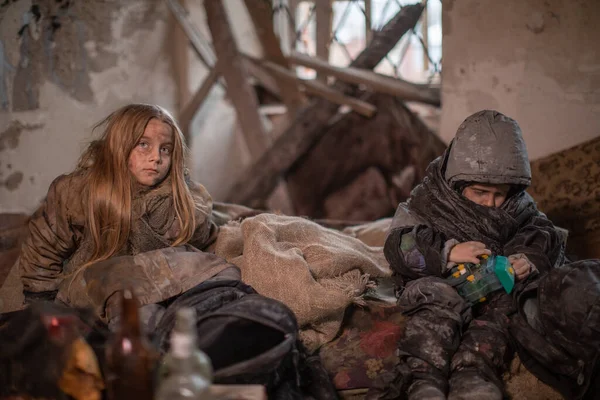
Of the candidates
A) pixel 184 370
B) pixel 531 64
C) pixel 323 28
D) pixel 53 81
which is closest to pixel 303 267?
pixel 184 370

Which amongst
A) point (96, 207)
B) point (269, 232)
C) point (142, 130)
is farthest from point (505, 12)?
point (96, 207)

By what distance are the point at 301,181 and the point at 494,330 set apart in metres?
3.64

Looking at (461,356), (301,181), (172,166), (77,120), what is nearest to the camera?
(461,356)

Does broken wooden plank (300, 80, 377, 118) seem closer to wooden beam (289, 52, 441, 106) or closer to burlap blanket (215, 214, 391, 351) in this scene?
wooden beam (289, 52, 441, 106)

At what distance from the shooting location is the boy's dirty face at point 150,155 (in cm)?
274

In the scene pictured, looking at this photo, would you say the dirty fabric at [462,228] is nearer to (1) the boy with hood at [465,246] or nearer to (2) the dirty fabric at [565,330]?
(1) the boy with hood at [465,246]

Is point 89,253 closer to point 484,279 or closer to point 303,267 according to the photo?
point 303,267

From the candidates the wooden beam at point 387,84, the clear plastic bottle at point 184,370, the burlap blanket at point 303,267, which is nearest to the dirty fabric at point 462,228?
the burlap blanket at point 303,267

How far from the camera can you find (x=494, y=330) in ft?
8.37

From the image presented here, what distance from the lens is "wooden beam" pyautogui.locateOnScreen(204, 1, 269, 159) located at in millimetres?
5621

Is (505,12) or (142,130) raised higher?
(505,12)

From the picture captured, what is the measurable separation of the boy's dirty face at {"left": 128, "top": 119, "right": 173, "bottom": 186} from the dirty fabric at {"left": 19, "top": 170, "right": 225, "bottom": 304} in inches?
2.6

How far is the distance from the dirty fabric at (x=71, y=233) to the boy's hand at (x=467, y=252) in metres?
0.91

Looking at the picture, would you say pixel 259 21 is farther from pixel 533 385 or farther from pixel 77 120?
pixel 533 385
